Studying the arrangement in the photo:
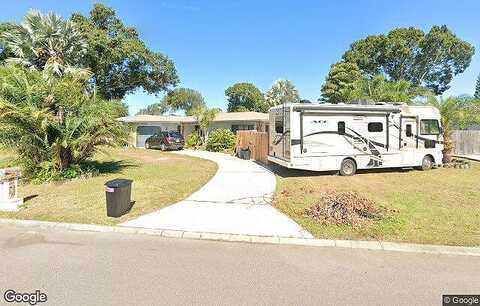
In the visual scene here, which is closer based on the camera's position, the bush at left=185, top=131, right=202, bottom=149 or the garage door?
the bush at left=185, top=131, right=202, bottom=149

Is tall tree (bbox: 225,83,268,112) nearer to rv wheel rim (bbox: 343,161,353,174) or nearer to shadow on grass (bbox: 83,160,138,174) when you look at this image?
shadow on grass (bbox: 83,160,138,174)

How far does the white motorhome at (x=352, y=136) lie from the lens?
41.1 ft

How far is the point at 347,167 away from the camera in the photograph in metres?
13.4

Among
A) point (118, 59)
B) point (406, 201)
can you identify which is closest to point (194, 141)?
point (118, 59)

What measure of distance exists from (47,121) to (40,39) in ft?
48.4

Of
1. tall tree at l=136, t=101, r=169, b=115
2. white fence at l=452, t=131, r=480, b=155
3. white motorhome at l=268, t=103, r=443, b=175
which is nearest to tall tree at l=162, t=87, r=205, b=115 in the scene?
tall tree at l=136, t=101, r=169, b=115

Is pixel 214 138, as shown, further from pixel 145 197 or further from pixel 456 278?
pixel 456 278

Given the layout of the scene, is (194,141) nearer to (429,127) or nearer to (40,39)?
(40,39)

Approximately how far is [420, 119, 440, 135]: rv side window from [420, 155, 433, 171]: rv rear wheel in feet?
3.73

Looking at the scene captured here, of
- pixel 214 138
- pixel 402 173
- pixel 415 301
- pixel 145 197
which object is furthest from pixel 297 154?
pixel 214 138

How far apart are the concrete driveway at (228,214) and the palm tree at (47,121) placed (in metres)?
4.83

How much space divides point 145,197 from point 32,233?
3.13 meters

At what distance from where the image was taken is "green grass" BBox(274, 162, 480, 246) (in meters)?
6.01

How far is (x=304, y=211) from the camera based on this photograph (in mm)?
7488
